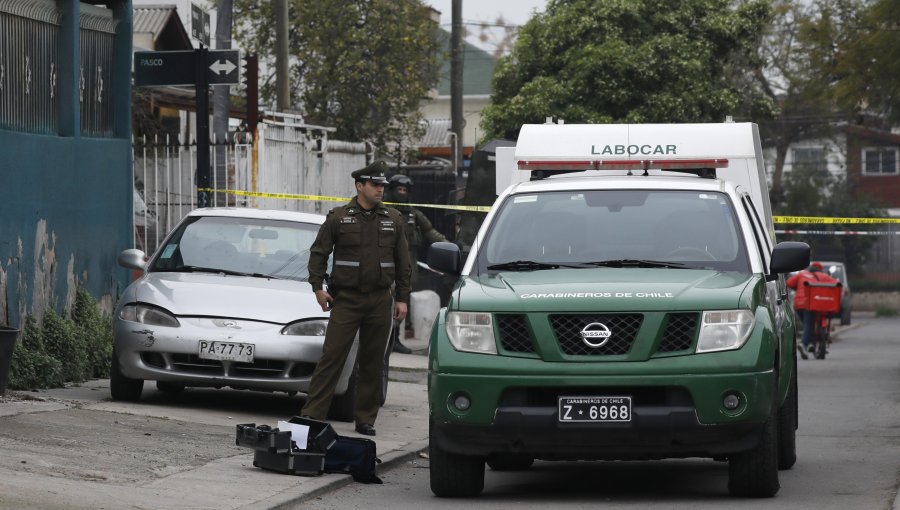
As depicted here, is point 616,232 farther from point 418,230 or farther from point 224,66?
point 418,230

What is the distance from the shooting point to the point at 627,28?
113 ft

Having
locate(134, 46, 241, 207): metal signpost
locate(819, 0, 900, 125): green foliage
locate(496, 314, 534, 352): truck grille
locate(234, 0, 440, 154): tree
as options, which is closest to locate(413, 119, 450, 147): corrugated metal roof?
locate(234, 0, 440, 154): tree

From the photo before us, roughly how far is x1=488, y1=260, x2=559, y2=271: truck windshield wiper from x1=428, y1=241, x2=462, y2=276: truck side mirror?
23 cm

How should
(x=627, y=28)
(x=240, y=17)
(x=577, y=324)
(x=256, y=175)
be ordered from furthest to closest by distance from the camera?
(x=627, y=28) → (x=240, y=17) → (x=256, y=175) → (x=577, y=324)

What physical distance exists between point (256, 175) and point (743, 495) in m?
11.4

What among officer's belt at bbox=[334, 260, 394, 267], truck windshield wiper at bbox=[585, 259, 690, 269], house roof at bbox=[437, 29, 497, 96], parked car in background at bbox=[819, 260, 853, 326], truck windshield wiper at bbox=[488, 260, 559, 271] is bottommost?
parked car in background at bbox=[819, 260, 853, 326]

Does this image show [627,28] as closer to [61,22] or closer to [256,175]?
[256,175]

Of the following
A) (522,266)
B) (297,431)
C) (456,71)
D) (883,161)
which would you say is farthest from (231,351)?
(883,161)

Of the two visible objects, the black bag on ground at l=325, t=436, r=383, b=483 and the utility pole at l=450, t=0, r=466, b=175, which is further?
the utility pole at l=450, t=0, r=466, b=175

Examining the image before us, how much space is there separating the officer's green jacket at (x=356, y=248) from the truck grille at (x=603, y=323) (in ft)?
8.54

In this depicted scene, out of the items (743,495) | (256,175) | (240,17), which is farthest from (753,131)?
(240,17)

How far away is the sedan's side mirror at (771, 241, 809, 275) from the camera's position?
9148mm

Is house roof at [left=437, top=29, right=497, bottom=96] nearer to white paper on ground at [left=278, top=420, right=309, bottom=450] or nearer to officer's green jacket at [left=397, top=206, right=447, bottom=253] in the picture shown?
officer's green jacket at [left=397, top=206, right=447, bottom=253]

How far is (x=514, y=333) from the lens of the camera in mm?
8469
